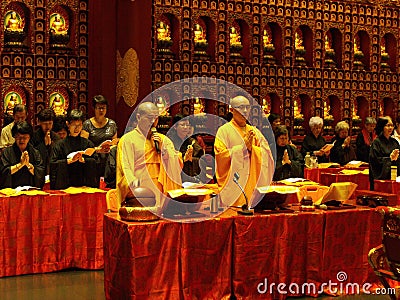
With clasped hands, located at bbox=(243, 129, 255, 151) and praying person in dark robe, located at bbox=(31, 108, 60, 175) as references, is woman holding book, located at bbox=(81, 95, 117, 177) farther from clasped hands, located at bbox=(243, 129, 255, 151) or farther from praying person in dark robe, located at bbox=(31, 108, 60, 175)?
clasped hands, located at bbox=(243, 129, 255, 151)

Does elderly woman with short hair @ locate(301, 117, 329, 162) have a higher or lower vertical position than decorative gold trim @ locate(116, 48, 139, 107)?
lower

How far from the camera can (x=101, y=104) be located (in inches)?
302

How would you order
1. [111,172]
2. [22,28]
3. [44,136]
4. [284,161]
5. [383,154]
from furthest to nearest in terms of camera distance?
[22,28] → [383,154] → [284,161] → [44,136] → [111,172]

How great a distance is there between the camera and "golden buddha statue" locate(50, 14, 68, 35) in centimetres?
1001

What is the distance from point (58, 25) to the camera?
10.0m

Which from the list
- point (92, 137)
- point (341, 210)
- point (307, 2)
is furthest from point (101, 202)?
point (307, 2)

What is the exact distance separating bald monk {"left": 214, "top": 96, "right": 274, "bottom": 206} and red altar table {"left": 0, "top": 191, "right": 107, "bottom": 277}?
139 cm

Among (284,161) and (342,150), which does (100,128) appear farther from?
(342,150)

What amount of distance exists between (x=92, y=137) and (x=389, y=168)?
353cm

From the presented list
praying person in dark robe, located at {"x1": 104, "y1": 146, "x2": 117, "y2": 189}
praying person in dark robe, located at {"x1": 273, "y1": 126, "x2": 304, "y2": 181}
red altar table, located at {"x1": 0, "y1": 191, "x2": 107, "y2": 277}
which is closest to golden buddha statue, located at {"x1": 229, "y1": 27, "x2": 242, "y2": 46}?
praying person in dark robe, located at {"x1": 273, "y1": 126, "x2": 304, "y2": 181}

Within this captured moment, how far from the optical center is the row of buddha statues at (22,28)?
9609mm

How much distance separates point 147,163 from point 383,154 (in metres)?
3.74

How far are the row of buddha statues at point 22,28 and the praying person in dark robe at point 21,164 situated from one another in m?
3.46

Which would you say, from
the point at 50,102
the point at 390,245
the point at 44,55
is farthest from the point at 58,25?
the point at 390,245
